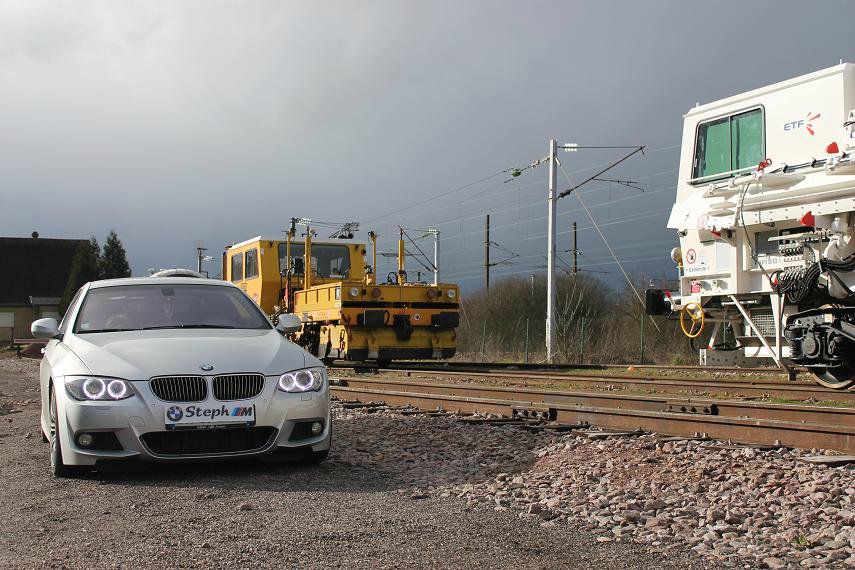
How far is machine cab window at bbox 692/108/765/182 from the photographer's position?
423 inches

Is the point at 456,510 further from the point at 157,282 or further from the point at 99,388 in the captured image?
the point at 157,282

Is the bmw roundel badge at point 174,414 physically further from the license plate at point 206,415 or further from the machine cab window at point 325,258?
the machine cab window at point 325,258

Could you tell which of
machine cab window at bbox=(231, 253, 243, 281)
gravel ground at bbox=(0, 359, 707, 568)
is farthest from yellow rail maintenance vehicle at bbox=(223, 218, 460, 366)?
gravel ground at bbox=(0, 359, 707, 568)

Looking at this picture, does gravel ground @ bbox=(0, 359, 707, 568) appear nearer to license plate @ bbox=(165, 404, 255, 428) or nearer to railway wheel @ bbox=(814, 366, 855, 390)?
license plate @ bbox=(165, 404, 255, 428)

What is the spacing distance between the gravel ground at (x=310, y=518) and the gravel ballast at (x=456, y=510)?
0.05 ft

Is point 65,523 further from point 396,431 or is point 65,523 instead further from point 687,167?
point 687,167

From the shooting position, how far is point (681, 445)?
645 centimetres

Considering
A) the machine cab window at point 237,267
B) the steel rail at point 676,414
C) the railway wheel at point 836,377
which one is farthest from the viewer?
the machine cab window at point 237,267

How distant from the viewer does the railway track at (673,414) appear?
629 cm

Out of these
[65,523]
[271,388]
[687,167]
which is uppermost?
[687,167]

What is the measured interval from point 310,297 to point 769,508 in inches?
557

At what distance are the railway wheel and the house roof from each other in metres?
68.0

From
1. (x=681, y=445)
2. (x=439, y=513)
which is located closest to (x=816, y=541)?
(x=439, y=513)

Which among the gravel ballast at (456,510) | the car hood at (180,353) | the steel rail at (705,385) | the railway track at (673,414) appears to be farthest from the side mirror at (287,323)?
the steel rail at (705,385)
